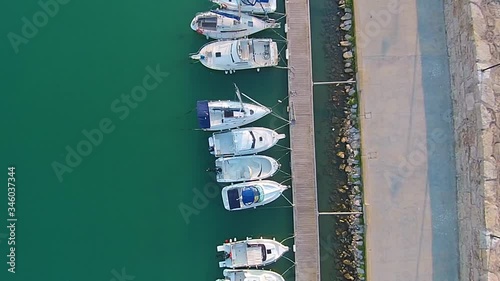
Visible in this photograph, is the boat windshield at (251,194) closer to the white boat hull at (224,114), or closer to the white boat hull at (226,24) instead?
the white boat hull at (224,114)

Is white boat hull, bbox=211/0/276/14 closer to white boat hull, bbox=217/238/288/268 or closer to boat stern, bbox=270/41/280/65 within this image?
boat stern, bbox=270/41/280/65

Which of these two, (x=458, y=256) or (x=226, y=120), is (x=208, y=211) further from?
(x=458, y=256)

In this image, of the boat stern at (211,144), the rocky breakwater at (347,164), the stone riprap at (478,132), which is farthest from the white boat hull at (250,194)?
the stone riprap at (478,132)

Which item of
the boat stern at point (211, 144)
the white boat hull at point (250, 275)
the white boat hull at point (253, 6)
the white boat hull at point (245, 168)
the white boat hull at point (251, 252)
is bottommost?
the white boat hull at point (250, 275)

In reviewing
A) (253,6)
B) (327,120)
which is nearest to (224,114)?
(327,120)

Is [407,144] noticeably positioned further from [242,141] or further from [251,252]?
[251,252]

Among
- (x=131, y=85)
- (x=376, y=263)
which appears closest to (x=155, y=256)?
(x=131, y=85)

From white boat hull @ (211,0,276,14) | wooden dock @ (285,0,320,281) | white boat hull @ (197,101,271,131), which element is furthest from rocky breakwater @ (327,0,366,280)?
white boat hull @ (197,101,271,131)
